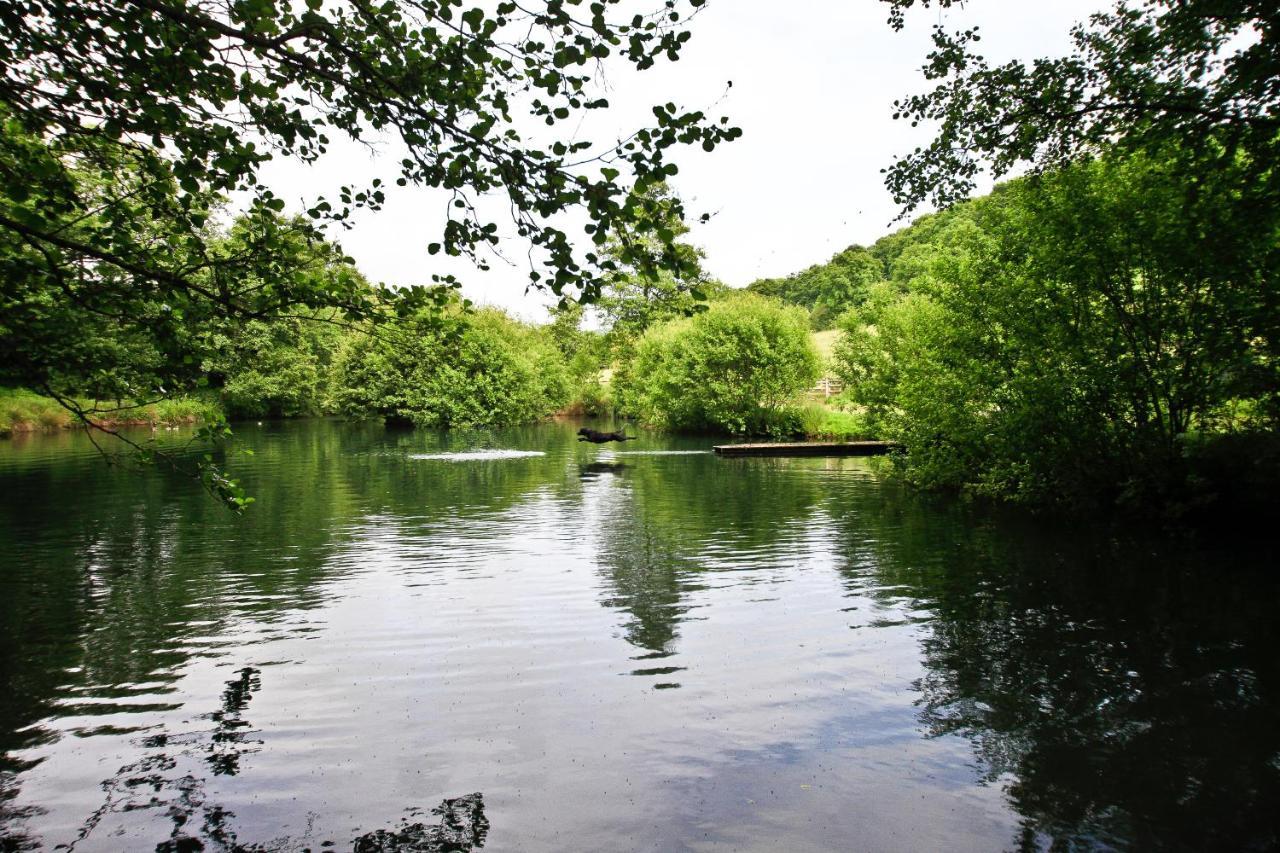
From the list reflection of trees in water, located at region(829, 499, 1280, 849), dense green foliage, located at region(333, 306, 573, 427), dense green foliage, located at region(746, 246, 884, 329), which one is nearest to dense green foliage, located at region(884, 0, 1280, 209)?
reflection of trees in water, located at region(829, 499, 1280, 849)

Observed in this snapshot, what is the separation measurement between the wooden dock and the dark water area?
1877 centimetres

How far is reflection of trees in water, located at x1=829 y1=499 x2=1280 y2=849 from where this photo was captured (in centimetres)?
A: 567

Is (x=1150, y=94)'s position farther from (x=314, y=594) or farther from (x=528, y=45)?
(x=314, y=594)

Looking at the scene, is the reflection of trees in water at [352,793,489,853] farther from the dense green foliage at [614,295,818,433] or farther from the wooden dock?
the dense green foliage at [614,295,818,433]

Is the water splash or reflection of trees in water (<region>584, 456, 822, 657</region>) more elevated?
the water splash

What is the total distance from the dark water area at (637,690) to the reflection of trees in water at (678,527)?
142 mm

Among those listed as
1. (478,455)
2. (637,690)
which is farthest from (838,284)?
(637,690)

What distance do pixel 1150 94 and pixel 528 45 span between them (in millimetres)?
10165

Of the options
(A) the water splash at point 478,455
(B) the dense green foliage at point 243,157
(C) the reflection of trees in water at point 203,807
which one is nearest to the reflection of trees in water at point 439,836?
(C) the reflection of trees in water at point 203,807

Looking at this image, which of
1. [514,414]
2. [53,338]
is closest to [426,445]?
[514,414]

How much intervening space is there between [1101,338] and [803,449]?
2062 centimetres

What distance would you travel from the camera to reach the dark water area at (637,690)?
5578 mm

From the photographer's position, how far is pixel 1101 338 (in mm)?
16703

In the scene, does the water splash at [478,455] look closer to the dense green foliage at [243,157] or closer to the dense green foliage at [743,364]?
the dense green foliage at [743,364]
